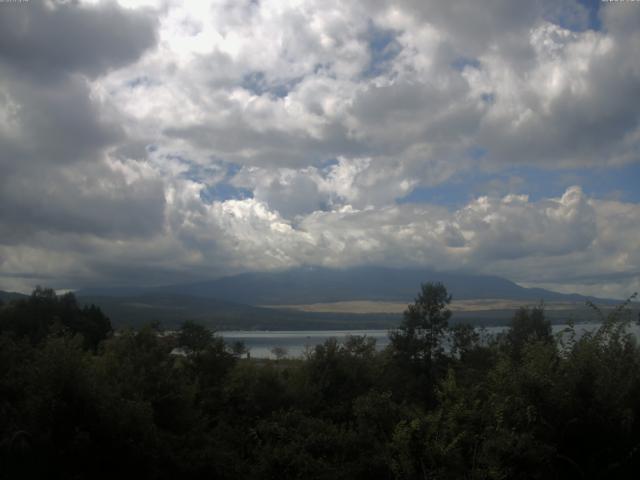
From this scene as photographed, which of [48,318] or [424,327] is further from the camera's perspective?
[48,318]

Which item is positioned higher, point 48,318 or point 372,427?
point 48,318

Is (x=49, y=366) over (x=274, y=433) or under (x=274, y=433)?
over

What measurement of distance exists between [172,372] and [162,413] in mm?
2823

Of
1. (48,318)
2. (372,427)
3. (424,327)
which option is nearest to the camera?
(372,427)

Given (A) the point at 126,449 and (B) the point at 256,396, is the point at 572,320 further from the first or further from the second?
(B) the point at 256,396

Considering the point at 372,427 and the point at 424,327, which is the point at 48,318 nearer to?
the point at 424,327

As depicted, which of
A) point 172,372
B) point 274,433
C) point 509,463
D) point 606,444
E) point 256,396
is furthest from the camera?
point 256,396

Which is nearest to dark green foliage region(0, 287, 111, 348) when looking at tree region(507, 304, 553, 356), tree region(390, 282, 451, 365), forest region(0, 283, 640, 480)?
tree region(390, 282, 451, 365)

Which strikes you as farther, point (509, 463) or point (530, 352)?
point (530, 352)

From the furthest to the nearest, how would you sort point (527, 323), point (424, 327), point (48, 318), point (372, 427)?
point (48, 318), point (527, 323), point (424, 327), point (372, 427)

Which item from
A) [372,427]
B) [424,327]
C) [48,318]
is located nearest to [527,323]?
[424,327]

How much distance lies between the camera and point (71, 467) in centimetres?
1612

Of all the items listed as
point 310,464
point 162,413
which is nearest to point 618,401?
point 310,464

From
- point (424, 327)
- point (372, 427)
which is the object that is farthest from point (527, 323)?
point (372, 427)
